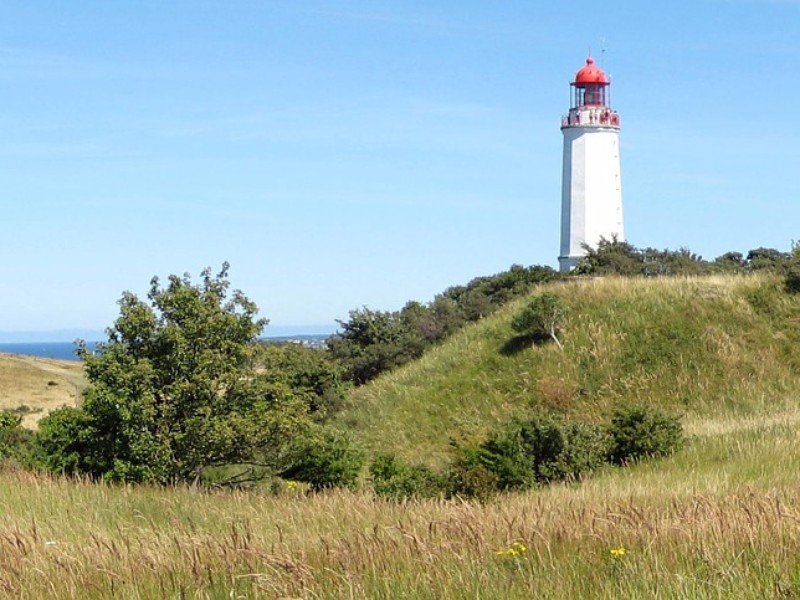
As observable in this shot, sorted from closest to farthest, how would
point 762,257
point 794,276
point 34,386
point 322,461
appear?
point 322,461, point 794,276, point 762,257, point 34,386

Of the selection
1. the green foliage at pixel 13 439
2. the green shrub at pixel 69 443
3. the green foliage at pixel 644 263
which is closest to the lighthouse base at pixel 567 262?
the green foliage at pixel 644 263

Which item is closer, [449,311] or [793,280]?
[793,280]

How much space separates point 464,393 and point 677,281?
27.5 feet

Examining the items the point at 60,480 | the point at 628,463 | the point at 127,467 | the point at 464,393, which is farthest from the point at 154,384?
the point at 464,393

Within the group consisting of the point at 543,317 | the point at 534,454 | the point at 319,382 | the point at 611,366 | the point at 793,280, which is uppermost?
the point at 793,280

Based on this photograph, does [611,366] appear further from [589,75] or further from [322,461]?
[589,75]

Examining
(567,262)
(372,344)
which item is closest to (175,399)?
(372,344)

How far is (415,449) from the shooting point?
29406 millimetres

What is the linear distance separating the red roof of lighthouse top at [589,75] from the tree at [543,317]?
33472mm

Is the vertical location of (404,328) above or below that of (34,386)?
above

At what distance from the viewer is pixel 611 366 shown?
103 feet

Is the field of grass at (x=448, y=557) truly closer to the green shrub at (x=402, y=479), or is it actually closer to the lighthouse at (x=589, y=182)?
the green shrub at (x=402, y=479)

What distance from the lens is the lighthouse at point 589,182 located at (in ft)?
203

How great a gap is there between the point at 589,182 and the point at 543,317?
101 ft
